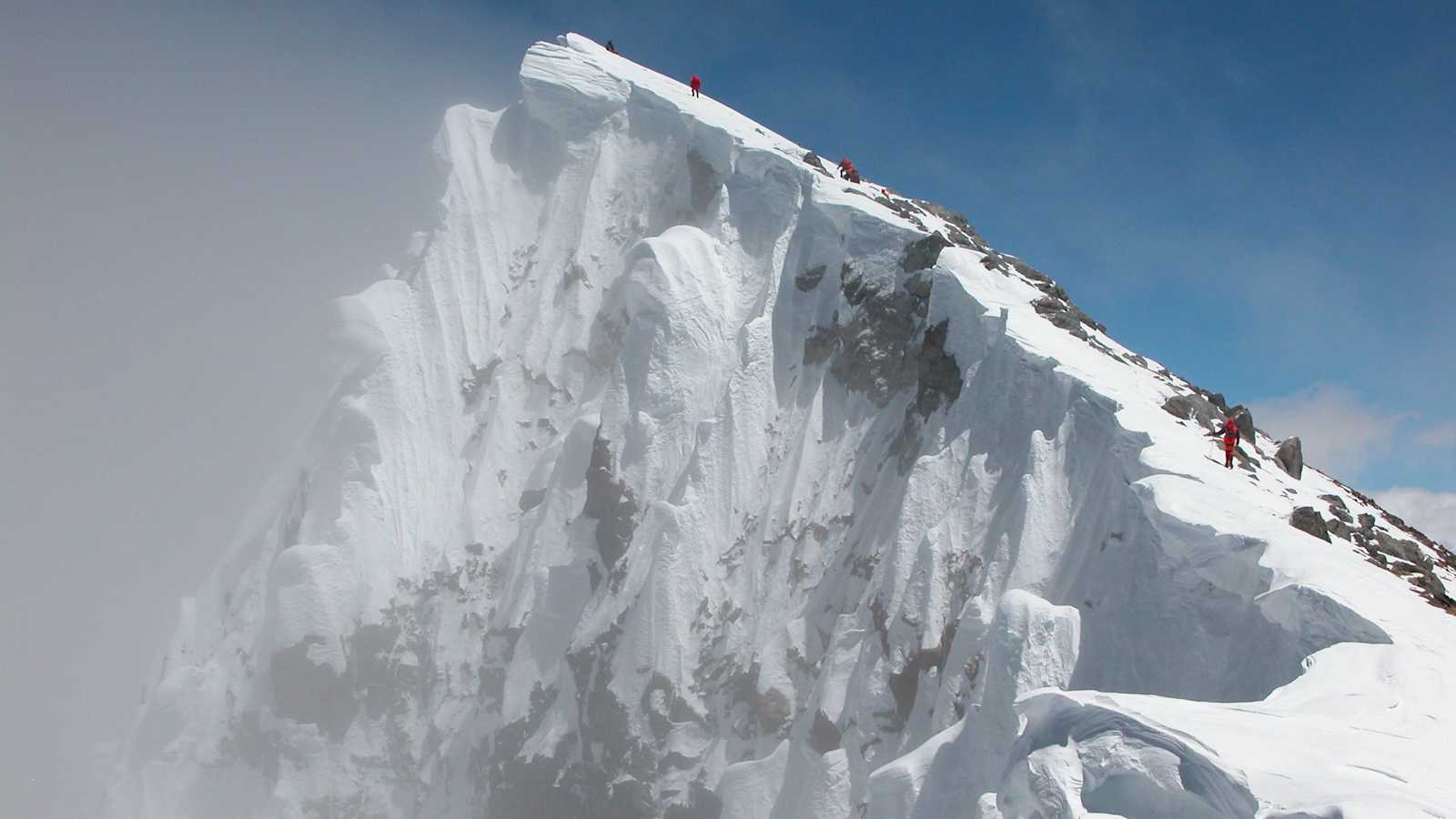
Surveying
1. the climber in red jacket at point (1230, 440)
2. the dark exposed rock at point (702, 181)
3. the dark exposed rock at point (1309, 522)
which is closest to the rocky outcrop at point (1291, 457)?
the climber in red jacket at point (1230, 440)

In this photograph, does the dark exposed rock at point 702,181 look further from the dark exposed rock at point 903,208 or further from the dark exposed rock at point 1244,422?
the dark exposed rock at point 1244,422

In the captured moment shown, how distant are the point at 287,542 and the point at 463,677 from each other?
8.60 meters

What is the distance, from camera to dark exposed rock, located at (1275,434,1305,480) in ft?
82.0

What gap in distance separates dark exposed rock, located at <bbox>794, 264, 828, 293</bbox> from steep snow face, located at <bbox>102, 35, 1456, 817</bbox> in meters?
0.11

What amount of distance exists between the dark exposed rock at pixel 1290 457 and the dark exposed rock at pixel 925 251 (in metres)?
10.5

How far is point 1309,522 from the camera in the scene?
60.3 feet

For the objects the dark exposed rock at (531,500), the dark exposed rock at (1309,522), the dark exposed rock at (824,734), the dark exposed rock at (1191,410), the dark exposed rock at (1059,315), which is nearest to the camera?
the dark exposed rock at (1309,522)

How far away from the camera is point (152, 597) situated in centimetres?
5572

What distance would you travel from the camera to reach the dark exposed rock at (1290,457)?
82.0ft

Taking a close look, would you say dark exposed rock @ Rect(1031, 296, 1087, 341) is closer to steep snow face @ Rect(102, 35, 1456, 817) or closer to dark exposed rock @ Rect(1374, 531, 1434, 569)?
steep snow face @ Rect(102, 35, 1456, 817)

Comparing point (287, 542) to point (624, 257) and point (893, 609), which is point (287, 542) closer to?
point (624, 257)

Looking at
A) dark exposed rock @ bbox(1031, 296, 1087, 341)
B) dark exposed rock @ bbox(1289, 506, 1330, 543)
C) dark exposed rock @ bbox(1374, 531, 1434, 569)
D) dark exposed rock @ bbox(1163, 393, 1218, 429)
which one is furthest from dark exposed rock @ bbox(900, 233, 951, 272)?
dark exposed rock @ bbox(1374, 531, 1434, 569)

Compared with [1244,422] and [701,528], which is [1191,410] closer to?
[1244,422]

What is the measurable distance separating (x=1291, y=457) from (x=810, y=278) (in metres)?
16.2
